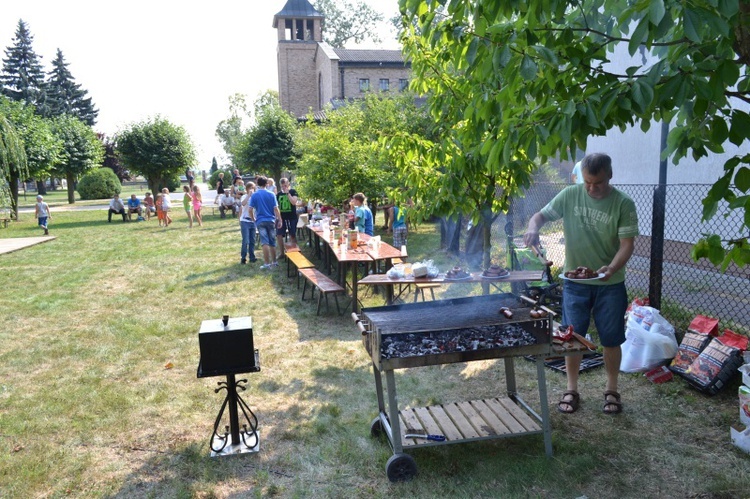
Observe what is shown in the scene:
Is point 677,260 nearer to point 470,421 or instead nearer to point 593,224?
point 593,224

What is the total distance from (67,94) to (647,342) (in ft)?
231

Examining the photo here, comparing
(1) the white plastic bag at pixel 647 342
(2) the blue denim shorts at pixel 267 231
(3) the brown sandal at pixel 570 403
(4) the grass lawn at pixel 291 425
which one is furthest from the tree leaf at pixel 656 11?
(2) the blue denim shorts at pixel 267 231

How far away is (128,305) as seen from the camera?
31.0 ft

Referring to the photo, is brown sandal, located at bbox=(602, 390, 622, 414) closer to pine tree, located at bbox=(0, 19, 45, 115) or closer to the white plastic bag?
the white plastic bag

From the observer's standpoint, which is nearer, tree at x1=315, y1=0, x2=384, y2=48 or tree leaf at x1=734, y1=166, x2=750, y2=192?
tree leaf at x1=734, y1=166, x2=750, y2=192

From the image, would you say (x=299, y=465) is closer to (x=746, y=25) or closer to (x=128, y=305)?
(x=746, y=25)

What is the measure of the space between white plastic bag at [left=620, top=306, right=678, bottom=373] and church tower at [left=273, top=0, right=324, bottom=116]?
4665 centimetres

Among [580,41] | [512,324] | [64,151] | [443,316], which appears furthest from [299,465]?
[64,151]

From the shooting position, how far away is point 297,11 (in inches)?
1961

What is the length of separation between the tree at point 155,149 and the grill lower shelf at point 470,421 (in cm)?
2996

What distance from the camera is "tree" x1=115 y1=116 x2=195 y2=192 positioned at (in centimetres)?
3034

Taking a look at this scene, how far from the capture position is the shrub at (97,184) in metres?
41.2

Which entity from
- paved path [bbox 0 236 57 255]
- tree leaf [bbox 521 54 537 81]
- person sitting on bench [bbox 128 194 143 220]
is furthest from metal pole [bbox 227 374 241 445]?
person sitting on bench [bbox 128 194 143 220]

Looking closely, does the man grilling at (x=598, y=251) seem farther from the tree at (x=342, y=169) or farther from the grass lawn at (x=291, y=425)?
the tree at (x=342, y=169)
